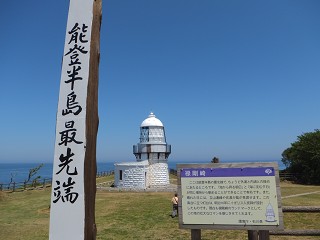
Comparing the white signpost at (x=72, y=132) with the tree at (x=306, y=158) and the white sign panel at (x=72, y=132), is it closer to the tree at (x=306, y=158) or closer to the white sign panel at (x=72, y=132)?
the white sign panel at (x=72, y=132)

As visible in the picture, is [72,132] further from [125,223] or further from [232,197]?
[125,223]

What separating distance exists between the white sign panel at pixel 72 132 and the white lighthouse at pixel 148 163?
25287 millimetres

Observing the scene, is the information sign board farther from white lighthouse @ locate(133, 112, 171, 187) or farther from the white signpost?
white lighthouse @ locate(133, 112, 171, 187)

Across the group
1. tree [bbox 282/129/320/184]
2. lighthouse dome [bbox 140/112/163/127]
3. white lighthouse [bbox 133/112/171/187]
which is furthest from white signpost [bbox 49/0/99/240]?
tree [bbox 282/129/320/184]

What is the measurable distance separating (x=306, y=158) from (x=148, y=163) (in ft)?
60.9

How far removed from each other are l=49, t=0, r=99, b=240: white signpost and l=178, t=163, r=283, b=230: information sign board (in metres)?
1.79

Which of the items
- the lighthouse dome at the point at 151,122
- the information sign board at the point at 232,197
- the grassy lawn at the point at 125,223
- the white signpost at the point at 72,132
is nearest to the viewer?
the white signpost at the point at 72,132

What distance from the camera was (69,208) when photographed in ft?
13.1

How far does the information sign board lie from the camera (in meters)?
4.49

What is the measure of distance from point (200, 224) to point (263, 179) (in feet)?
4.17

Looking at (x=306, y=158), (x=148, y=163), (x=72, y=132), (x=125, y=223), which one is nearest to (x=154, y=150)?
(x=148, y=163)

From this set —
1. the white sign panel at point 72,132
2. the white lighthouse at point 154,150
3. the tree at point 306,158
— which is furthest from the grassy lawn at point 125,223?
the tree at point 306,158

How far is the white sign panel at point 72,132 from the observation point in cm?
397

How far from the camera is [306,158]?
109ft
